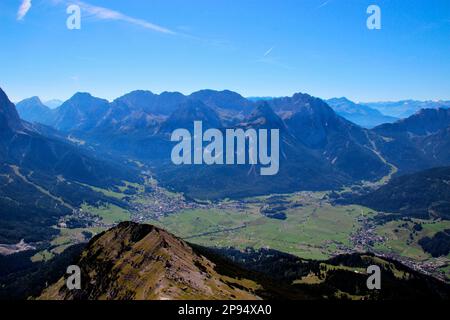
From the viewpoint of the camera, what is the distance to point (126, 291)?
163 meters

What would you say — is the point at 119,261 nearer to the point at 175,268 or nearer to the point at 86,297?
the point at 86,297
